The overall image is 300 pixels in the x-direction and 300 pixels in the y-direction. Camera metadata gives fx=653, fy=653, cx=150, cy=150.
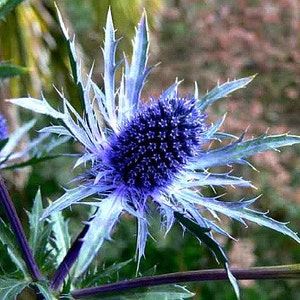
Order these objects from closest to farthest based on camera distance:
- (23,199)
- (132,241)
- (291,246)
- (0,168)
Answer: (0,168)
(23,199)
(132,241)
(291,246)

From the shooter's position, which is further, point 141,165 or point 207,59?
point 207,59

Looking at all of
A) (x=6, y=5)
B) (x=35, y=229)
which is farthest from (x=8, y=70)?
(x=35, y=229)

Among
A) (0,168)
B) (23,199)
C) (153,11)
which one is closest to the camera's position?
(0,168)

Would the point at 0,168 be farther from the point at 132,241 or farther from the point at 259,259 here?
the point at 259,259

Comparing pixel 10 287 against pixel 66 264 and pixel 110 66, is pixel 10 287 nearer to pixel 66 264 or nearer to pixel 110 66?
pixel 66 264

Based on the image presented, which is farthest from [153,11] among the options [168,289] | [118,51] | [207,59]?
[168,289]

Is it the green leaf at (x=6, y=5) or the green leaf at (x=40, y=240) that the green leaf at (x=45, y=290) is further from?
the green leaf at (x=6, y=5)
